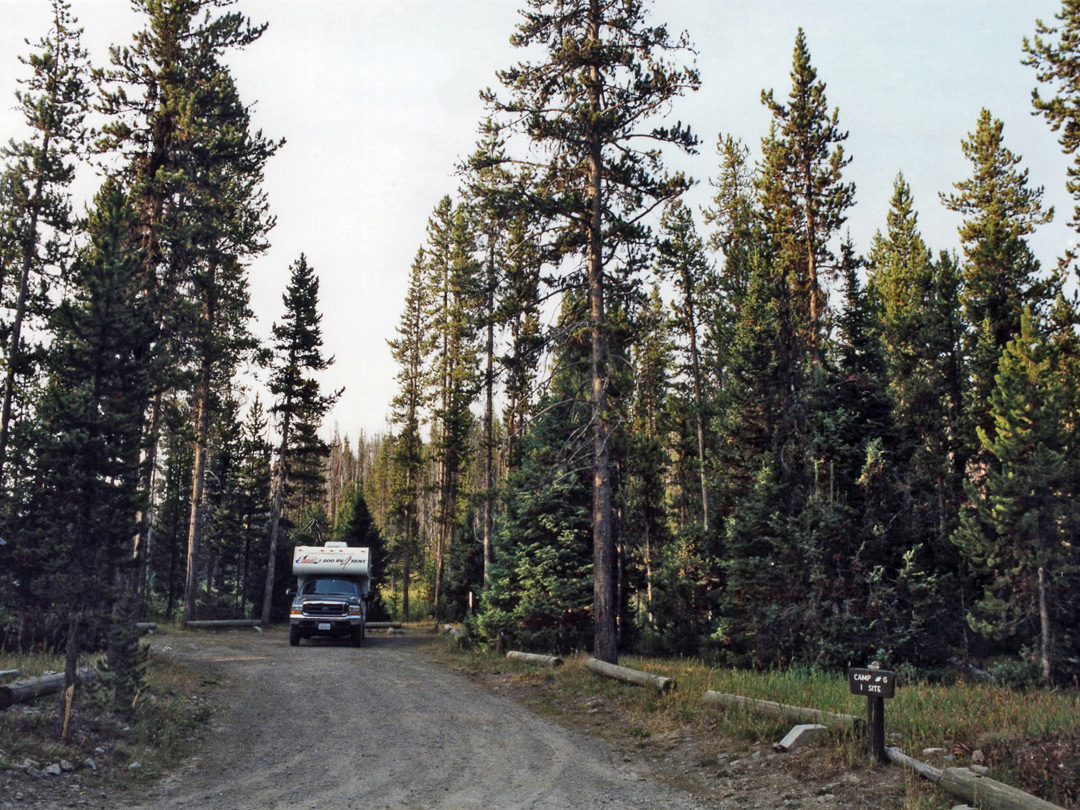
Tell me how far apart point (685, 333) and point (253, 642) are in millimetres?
24546

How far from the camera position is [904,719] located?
31.8ft

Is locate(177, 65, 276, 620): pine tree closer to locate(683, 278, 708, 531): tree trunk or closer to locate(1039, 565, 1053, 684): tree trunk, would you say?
locate(683, 278, 708, 531): tree trunk

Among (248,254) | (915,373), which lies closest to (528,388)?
(248,254)

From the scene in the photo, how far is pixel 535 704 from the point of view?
49.5ft

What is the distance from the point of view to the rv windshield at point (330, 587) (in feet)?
85.8

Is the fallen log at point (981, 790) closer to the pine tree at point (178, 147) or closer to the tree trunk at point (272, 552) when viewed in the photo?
the pine tree at point (178, 147)

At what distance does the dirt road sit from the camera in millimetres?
8562

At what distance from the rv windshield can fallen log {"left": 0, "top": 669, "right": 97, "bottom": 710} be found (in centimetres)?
1402

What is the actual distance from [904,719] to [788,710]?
4.78ft

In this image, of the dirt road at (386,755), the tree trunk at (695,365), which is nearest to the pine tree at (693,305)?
the tree trunk at (695,365)

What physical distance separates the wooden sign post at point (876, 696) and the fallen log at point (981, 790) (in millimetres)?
633

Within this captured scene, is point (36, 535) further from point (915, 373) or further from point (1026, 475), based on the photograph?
point (915, 373)

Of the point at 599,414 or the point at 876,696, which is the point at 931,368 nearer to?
the point at 599,414

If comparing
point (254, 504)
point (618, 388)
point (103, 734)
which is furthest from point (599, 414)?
point (254, 504)
